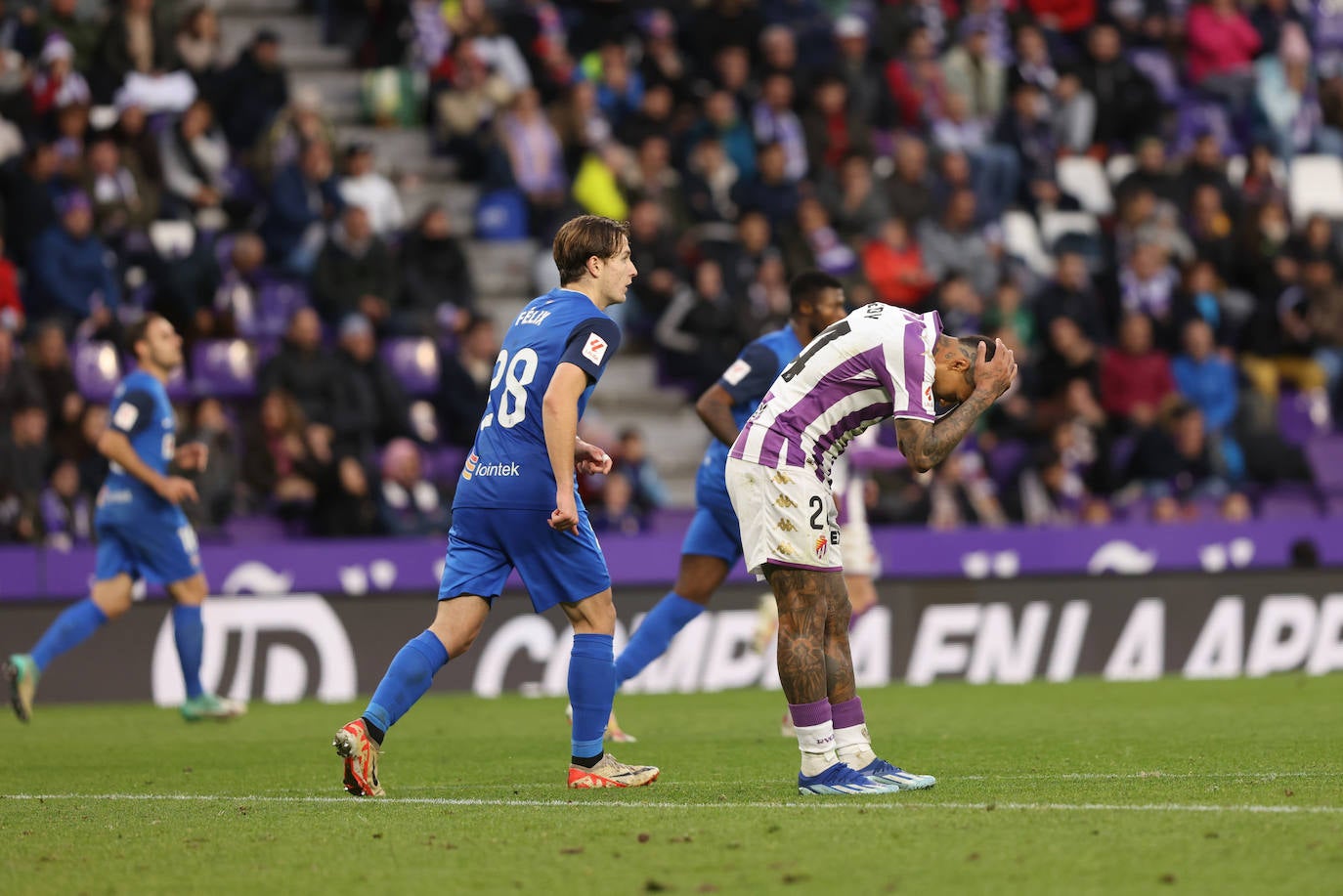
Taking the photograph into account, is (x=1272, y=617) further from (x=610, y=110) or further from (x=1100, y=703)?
(x=610, y=110)

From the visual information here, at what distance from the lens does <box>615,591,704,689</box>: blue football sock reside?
1065 cm

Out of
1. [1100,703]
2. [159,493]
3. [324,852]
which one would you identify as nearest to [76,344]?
[159,493]

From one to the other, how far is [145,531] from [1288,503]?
11355mm

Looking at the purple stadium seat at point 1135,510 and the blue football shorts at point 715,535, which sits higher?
the blue football shorts at point 715,535

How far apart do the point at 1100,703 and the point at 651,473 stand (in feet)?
18.5

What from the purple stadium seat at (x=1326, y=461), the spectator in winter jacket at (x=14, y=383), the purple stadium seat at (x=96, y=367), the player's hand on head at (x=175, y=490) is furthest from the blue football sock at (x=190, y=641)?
the purple stadium seat at (x=1326, y=461)

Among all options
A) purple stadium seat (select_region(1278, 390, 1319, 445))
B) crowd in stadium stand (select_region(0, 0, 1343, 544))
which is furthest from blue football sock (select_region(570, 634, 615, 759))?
purple stadium seat (select_region(1278, 390, 1319, 445))

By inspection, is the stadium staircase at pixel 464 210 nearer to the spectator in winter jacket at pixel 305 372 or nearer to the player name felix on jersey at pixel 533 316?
the spectator in winter jacket at pixel 305 372

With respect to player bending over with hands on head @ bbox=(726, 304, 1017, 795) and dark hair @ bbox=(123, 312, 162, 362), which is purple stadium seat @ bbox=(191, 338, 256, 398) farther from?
player bending over with hands on head @ bbox=(726, 304, 1017, 795)

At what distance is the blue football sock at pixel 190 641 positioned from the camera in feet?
40.1

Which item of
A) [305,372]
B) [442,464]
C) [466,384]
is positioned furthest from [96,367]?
[466,384]

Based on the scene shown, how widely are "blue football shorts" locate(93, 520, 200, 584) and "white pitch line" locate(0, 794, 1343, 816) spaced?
3.81 m

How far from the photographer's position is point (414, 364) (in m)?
17.6

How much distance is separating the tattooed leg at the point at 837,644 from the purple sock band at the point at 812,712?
131 mm
